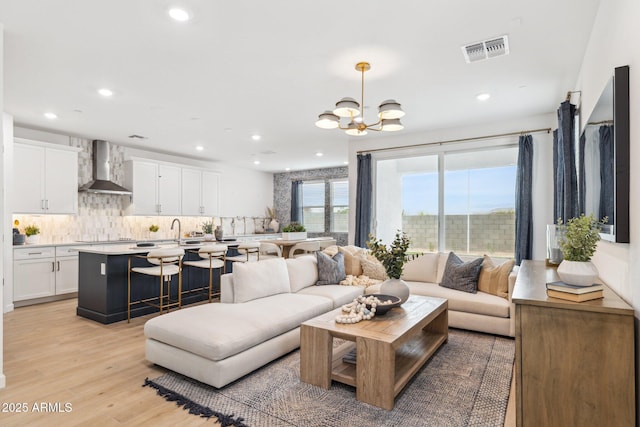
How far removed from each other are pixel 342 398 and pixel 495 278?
248cm

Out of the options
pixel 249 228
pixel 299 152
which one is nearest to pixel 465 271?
pixel 299 152

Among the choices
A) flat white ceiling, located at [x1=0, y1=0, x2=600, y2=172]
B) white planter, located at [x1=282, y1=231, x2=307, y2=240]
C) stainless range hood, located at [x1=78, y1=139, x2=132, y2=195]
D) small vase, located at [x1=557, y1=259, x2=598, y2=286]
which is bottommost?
white planter, located at [x1=282, y1=231, x2=307, y2=240]

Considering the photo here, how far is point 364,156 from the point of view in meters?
6.27

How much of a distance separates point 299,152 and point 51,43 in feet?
16.0

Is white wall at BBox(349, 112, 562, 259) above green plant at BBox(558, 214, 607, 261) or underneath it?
above

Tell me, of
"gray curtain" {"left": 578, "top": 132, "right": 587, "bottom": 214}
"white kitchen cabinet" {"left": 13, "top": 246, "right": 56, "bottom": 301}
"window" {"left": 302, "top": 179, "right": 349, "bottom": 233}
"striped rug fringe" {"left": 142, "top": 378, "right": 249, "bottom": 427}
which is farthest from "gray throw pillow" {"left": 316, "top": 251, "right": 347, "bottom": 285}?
"window" {"left": 302, "top": 179, "right": 349, "bottom": 233}

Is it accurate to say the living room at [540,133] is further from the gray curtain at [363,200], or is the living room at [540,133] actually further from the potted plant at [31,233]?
the potted plant at [31,233]

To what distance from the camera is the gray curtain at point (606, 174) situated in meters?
1.85

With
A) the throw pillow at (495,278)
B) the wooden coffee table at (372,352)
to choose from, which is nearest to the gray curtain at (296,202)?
the throw pillow at (495,278)

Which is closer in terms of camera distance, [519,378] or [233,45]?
[519,378]

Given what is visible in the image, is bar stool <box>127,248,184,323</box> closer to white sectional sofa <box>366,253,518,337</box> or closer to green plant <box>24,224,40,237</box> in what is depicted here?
green plant <box>24,224,40,237</box>

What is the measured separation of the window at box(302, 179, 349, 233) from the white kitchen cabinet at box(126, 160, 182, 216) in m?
3.60

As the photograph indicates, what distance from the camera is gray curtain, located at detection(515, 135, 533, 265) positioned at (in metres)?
4.81

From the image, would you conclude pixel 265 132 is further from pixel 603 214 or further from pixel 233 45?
pixel 603 214
